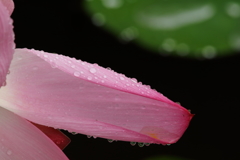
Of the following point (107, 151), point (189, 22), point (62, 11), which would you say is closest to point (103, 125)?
point (189, 22)

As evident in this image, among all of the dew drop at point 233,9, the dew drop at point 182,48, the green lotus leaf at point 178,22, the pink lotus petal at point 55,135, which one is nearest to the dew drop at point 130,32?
the green lotus leaf at point 178,22

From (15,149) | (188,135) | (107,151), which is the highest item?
(15,149)

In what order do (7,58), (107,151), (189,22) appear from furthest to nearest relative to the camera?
(107,151) → (189,22) → (7,58)

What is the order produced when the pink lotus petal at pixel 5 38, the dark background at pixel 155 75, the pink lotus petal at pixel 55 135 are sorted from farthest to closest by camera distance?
the dark background at pixel 155 75, the pink lotus petal at pixel 55 135, the pink lotus petal at pixel 5 38

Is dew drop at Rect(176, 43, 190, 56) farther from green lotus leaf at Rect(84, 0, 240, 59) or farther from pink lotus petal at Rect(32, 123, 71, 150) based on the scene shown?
pink lotus petal at Rect(32, 123, 71, 150)

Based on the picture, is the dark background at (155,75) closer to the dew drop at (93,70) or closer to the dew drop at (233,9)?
the dew drop at (233,9)

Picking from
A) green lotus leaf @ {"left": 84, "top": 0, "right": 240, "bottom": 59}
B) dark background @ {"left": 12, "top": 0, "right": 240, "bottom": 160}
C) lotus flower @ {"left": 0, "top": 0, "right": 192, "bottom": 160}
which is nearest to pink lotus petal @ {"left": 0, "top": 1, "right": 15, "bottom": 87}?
lotus flower @ {"left": 0, "top": 0, "right": 192, "bottom": 160}

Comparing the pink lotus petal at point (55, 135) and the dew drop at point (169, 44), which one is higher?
the pink lotus petal at point (55, 135)

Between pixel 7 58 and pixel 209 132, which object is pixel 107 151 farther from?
pixel 7 58
